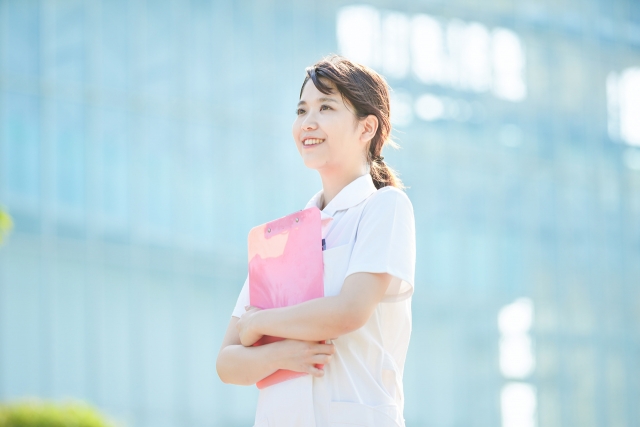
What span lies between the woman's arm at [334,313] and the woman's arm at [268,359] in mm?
30

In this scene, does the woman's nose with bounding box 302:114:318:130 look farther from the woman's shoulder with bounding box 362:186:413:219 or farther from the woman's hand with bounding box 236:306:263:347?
the woman's hand with bounding box 236:306:263:347

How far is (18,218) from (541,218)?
1075cm

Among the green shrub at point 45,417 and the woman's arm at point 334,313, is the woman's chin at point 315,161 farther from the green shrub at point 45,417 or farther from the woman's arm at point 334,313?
the green shrub at point 45,417

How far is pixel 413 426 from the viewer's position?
19.2 m

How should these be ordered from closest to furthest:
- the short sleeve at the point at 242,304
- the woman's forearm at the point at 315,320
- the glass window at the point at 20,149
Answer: the woman's forearm at the point at 315,320 < the short sleeve at the point at 242,304 < the glass window at the point at 20,149

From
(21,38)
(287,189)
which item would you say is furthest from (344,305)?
(287,189)

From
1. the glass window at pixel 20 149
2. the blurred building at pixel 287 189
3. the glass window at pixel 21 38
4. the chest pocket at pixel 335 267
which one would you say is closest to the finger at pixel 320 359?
the chest pocket at pixel 335 267

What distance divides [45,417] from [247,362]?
6.05 m

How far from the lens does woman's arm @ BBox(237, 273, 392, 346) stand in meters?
2.29

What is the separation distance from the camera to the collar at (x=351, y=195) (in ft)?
8.37

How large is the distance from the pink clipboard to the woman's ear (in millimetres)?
298

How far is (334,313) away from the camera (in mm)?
2285

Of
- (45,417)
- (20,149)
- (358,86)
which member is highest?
(20,149)

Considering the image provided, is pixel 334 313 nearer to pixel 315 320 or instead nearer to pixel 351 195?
pixel 315 320
